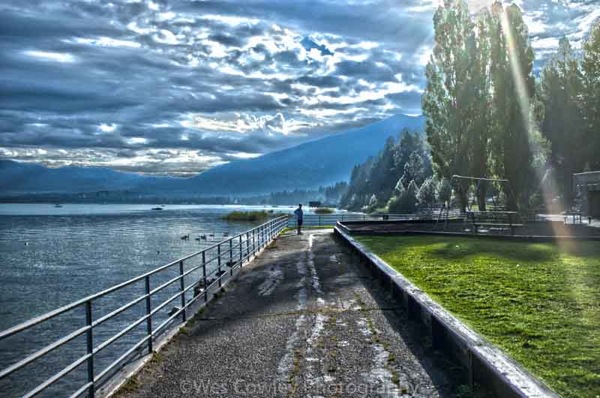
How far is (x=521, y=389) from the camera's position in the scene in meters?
4.89

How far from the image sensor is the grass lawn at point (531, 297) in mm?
6156

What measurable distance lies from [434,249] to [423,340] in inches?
493

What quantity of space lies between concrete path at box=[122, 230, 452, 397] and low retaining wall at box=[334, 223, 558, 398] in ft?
1.03

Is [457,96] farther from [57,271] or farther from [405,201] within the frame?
[405,201]

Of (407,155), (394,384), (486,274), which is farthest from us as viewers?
(407,155)

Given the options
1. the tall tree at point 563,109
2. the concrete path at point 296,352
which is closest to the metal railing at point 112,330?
the concrete path at point 296,352

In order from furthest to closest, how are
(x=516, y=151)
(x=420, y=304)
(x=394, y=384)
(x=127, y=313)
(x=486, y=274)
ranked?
(x=516, y=151) < (x=127, y=313) < (x=486, y=274) < (x=420, y=304) < (x=394, y=384)

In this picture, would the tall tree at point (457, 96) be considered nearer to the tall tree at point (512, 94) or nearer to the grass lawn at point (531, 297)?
the tall tree at point (512, 94)

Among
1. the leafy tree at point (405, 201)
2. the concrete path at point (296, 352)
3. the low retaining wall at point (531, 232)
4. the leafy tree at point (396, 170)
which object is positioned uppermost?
the leafy tree at point (396, 170)

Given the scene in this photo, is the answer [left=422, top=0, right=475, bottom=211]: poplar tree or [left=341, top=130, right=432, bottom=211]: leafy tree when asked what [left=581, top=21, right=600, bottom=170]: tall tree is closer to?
[left=422, top=0, right=475, bottom=211]: poplar tree

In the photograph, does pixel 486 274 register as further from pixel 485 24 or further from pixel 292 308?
pixel 485 24

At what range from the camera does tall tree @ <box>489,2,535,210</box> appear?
37.9 meters

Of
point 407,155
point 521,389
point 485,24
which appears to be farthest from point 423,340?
point 407,155

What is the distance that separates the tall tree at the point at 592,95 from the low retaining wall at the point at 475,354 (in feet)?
149
